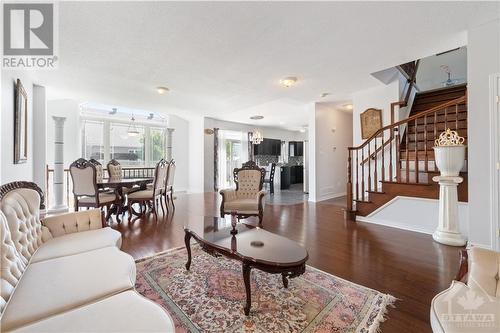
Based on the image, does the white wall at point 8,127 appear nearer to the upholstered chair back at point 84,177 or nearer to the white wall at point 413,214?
the upholstered chair back at point 84,177

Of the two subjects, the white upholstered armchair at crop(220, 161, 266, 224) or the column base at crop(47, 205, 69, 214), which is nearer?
the white upholstered armchair at crop(220, 161, 266, 224)

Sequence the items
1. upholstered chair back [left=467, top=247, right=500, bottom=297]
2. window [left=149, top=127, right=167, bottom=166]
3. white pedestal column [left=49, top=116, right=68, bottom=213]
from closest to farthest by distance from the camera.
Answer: upholstered chair back [left=467, top=247, right=500, bottom=297]
white pedestal column [left=49, top=116, right=68, bottom=213]
window [left=149, top=127, right=167, bottom=166]

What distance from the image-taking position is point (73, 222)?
7.07 feet

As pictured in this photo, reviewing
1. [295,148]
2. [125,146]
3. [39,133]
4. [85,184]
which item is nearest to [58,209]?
[39,133]

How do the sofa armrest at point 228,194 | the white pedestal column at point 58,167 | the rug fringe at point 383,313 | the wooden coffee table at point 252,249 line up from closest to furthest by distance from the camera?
the rug fringe at point 383,313
the wooden coffee table at point 252,249
the sofa armrest at point 228,194
the white pedestal column at point 58,167

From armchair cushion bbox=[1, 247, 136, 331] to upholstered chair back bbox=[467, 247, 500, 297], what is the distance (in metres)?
1.95

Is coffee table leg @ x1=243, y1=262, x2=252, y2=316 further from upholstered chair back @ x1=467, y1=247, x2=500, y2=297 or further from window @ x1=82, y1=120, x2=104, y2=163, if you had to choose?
window @ x1=82, y1=120, x2=104, y2=163

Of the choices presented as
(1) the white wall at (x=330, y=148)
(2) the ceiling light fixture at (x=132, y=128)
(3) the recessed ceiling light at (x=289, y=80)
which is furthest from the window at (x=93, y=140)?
(1) the white wall at (x=330, y=148)

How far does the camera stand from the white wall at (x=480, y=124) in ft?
8.21

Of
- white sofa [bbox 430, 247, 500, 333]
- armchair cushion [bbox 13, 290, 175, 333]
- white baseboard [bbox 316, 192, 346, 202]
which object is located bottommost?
white baseboard [bbox 316, 192, 346, 202]

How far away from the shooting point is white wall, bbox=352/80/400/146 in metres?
4.68

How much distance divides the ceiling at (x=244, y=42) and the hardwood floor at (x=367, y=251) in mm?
2603

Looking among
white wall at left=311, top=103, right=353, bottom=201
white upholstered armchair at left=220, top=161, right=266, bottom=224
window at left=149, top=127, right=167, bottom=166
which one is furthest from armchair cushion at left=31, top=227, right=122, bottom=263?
window at left=149, top=127, right=167, bottom=166

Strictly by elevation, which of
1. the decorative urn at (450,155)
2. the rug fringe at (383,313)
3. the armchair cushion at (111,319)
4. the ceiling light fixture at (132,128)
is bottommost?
the rug fringe at (383,313)
